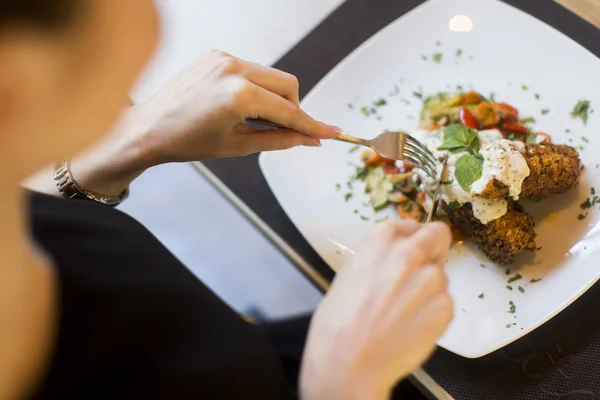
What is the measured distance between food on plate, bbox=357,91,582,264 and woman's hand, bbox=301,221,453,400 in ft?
1.57

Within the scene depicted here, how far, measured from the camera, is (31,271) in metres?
0.62

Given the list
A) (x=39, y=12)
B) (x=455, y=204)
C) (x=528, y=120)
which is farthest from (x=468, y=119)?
(x=39, y=12)

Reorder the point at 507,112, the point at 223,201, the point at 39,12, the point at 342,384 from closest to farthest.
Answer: the point at 39,12 < the point at 342,384 < the point at 507,112 < the point at 223,201

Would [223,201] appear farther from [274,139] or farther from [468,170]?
[468,170]

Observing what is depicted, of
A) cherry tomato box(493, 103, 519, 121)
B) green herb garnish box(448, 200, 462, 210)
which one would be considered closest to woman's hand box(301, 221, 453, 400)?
green herb garnish box(448, 200, 462, 210)

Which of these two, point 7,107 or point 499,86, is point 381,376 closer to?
point 7,107

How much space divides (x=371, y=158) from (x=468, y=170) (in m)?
0.31

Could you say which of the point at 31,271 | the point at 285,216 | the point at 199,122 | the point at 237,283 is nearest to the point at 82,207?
the point at 199,122

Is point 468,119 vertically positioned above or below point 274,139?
above

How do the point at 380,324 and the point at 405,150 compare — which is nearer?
the point at 380,324

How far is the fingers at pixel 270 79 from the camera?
42.0 inches

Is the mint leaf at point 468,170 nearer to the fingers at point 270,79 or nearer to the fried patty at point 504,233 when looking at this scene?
the fried patty at point 504,233

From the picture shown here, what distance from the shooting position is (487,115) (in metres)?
1.42

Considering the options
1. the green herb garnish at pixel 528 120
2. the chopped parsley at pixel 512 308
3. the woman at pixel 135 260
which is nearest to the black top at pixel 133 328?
the woman at pixel 135 260
